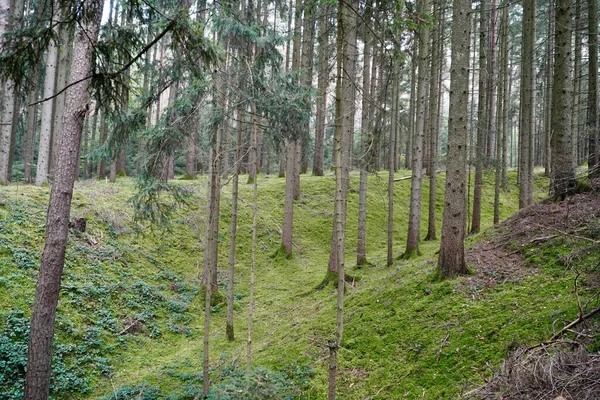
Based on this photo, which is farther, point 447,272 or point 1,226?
point 1,226

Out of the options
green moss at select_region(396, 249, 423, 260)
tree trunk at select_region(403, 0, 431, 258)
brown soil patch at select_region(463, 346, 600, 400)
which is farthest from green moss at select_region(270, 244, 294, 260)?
brown soil patch at select_region(463, 346, 600, 400)

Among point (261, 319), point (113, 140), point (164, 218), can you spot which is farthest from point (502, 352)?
point (113, 140)

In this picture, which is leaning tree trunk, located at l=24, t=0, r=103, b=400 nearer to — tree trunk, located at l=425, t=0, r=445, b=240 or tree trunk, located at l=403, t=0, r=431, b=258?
tree trunk, located at l=403, t=0, r=431, b=258

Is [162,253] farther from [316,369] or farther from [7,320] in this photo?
[316,369]

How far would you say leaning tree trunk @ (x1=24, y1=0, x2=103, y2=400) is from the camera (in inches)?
193

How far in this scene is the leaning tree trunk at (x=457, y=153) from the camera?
6484 mm

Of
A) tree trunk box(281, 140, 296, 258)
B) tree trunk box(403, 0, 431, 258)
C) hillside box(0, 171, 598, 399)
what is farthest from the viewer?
tree trunk box(281, 140, 296, 258)

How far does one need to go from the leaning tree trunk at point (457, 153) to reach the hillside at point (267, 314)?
0.48 meters

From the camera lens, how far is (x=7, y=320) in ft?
23.4

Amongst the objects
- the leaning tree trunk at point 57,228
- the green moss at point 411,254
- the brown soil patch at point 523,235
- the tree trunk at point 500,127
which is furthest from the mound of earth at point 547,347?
the tree trunk at point 500,127

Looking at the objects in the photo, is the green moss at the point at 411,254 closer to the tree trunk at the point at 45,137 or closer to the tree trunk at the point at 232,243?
the tree trunk at the point at 232,243

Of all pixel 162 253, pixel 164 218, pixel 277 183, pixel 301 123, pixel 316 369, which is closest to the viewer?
pixel 316 369

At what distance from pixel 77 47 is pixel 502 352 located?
6717 millimetres

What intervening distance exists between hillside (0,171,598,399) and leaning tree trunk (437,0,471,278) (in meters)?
0.48
